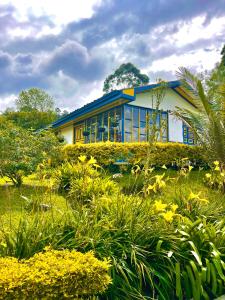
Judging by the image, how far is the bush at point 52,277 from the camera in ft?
8.78

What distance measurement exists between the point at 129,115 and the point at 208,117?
6.57 meters

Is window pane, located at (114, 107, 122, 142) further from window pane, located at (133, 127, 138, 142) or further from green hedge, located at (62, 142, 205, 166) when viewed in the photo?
green hedge, located at (62, 142, 205, 166)

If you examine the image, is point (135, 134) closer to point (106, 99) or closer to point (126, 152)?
point (106, 99)

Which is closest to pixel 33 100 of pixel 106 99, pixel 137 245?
pixel 106 99

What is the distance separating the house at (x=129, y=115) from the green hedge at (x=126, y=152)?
2.12m

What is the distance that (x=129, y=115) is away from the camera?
18.0 meters

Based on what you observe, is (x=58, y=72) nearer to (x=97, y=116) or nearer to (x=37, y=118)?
(x=97, y=116)

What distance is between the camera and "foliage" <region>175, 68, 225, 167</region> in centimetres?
1164

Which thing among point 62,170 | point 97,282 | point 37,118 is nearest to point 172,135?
point 62,170

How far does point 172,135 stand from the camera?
1964 centimetres

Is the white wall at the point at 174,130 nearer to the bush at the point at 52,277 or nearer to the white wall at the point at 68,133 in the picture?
the white wall at the point at 68,133

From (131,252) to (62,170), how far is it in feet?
22.5

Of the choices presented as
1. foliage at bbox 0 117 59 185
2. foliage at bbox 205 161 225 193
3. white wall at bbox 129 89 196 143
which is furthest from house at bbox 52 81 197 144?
foliage at bbox 205 161 225 193

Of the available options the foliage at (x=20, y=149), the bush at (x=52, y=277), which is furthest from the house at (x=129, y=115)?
the bush at (x=52, y=277)
